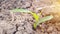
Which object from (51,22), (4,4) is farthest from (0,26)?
(51,22)

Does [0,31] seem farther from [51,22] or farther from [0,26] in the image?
[51,22]

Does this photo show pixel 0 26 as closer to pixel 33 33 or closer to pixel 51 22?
pixel 33 33

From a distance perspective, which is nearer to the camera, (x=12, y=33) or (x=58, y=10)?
(x=12, y=33)

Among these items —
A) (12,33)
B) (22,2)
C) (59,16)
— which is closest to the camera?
(12,33)

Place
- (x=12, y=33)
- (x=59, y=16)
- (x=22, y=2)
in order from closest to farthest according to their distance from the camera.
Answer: (x=12, y=33), (x=59, y=16), (x=22, y=2)

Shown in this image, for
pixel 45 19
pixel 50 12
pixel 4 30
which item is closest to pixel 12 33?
pixel 4 30

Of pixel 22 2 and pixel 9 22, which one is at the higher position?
pixel 22 2
